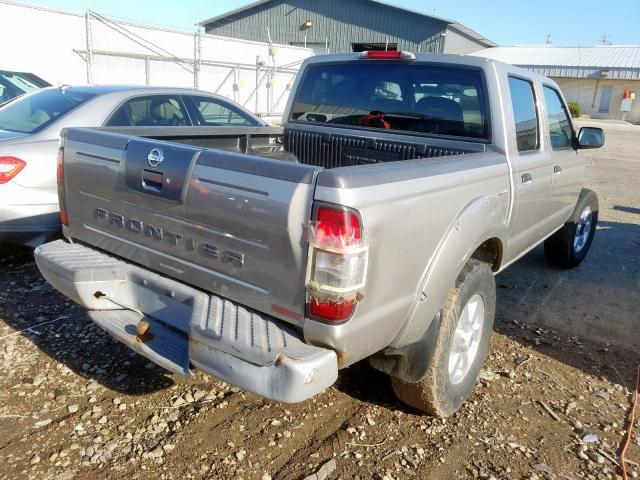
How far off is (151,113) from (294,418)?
3.87 m

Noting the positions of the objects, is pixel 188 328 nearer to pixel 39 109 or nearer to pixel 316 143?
pixel 316 143

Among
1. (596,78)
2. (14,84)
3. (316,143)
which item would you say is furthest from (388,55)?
(596,78)

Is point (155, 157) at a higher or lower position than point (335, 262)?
higher

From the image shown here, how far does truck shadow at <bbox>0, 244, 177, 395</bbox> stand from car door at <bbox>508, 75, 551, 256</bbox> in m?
2.50

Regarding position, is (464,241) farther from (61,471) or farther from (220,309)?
(61,471)

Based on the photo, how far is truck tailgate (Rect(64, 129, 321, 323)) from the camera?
222 cm

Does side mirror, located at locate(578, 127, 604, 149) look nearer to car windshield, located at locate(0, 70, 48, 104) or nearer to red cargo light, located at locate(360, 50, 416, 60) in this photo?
red cargo light, located at locate(360, 50, 416, 60)

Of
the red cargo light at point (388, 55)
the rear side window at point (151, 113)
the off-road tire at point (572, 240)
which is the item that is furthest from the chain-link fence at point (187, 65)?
the off-road tire at point (572, 240)

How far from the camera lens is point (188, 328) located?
8.20 ft

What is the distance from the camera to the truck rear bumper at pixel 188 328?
2.18m

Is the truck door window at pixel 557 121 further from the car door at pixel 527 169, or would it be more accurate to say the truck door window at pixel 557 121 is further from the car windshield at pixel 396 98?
the car windshield at pixel 396 98

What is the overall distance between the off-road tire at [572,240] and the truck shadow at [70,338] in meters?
4.10

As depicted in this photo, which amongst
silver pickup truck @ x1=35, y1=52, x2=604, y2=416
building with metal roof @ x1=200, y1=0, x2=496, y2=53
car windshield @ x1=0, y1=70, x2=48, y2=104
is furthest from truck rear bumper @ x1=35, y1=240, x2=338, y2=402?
building with metal roof @ x1=200, y1=0, x2=496, y2=53

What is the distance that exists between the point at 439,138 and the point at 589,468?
2137mm
